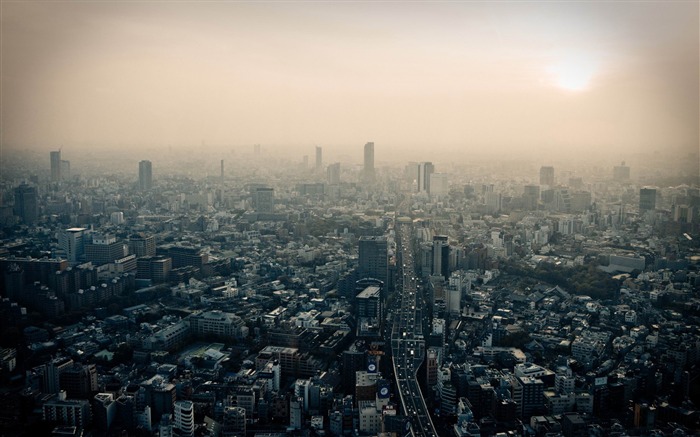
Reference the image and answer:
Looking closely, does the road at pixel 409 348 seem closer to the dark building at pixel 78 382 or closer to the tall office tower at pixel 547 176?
the dark building at pixel 78 382

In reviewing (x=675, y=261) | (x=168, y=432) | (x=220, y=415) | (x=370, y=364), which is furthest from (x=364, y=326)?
(x=675, y=261)

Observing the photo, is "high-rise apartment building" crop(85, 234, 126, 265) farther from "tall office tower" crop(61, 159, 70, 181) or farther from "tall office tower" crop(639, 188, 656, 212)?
"tall office tower" crop(639, 188, 656, 212)

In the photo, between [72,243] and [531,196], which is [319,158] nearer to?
[531,196]

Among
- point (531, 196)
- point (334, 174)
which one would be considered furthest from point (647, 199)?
point (334, 174)

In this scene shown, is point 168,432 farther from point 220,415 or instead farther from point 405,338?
point 405,338

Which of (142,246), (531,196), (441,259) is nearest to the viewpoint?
(441,259)

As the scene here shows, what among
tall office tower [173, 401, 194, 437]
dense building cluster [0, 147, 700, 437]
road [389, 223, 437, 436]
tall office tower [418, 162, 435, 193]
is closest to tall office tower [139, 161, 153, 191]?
dense building cluster [0, 147, 700, 437]
